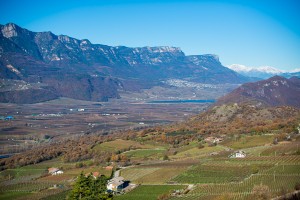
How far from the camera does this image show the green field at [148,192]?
37156 millimetres

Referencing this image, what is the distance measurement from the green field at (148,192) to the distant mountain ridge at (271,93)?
255 feet

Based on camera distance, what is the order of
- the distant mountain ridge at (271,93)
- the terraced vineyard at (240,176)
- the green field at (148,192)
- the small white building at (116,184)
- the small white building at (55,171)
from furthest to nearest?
1. the distant mountain ridge at (271,93)
2. the small white building at (55,171)
3. the small white building at (116,184)
4. the green field at (148,192)
5. the terraced vineyard at (240,176)

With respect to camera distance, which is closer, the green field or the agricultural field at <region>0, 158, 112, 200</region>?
the green field

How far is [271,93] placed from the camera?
123 meters

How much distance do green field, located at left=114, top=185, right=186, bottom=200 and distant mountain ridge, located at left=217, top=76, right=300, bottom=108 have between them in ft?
255

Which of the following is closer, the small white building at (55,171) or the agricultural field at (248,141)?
the small white building at (55,171)

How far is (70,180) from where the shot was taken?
4766 cm

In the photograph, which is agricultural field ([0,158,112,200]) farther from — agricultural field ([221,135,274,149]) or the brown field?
agricultural field ([221,135,274,149])

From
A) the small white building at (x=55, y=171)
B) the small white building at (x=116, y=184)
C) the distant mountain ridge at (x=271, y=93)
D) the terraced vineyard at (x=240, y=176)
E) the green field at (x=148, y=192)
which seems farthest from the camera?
the distant mountain ridge at (x=271, y=93)

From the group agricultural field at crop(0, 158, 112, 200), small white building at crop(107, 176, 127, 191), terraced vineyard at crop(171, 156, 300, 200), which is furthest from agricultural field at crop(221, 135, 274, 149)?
small white building at crop(107, 176, 127, 191)

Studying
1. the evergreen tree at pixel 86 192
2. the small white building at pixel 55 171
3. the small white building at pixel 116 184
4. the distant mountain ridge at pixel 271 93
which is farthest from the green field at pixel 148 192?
the distant mountain ridge at pixel 271 93

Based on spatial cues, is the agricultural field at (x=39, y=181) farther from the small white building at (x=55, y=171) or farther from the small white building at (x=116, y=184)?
the small white building at (x=116, y=184)

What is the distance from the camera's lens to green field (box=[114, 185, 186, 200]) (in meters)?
37.2

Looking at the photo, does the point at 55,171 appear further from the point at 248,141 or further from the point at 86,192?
the point at 248,141
